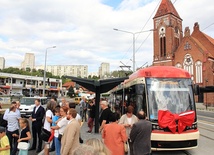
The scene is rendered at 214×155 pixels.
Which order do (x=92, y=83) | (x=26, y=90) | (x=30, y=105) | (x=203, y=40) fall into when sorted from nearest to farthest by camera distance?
1. (x=92, y=83)
2. (x=30, y=105)
3. (x=203, y=40)
4. (x=26, y=90)

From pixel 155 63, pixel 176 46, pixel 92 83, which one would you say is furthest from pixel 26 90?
pixel 92 83

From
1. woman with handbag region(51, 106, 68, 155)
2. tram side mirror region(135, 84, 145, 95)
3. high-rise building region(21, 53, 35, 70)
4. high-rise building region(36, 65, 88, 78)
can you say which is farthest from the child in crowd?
high-rise building region(21, 53, 35, 70)

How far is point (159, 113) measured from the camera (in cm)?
727

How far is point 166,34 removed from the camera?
176 feet

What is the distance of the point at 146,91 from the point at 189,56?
45.1 meters

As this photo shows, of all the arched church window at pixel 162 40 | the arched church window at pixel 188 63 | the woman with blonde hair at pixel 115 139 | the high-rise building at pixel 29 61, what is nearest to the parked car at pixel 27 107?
the woman with blonde hair at pixel 115 139

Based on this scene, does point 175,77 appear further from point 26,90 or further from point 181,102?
point 26,90

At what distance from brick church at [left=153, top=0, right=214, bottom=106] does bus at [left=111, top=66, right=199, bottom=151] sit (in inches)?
1539

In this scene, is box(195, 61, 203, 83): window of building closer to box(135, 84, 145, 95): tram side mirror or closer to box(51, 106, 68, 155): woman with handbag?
box(135, 84, 145, 95): tram side mirror

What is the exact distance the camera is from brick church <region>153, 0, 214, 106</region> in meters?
45.7

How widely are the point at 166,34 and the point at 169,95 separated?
160 ft

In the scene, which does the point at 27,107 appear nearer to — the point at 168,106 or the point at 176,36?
the point at 168,106

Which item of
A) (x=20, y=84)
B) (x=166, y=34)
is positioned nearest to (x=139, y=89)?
(x=166, y=34)

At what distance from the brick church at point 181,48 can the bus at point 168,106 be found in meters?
39.1
